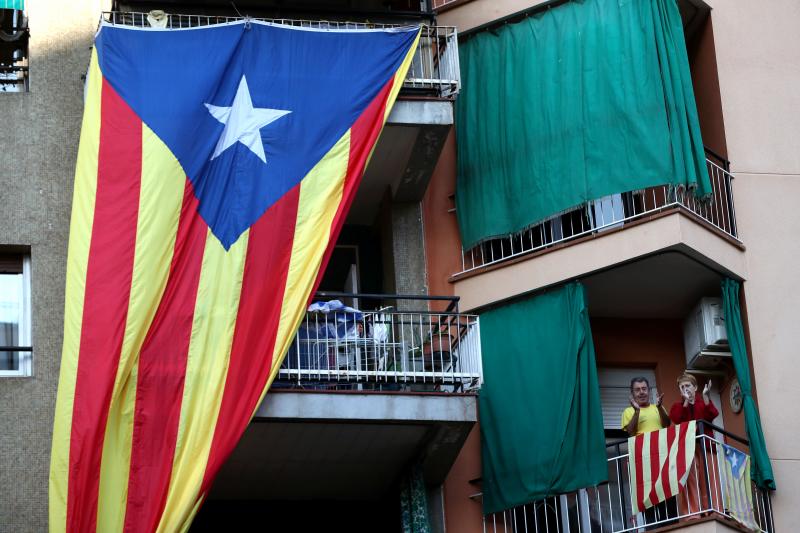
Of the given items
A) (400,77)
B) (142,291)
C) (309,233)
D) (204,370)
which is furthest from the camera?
(400,77)

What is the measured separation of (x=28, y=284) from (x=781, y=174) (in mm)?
9218

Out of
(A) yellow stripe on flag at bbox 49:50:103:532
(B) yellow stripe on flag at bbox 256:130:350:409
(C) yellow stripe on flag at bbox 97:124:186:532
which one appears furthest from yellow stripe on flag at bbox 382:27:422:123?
(A) yellow stripe on flag at bbox 49:50:103:532

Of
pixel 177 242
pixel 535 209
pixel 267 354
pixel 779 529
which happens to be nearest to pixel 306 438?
pixel 267 354

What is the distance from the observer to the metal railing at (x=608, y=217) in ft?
70.2

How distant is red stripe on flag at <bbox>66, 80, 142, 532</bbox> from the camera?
18344mm

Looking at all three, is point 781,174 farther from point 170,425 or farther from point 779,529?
point 170,425

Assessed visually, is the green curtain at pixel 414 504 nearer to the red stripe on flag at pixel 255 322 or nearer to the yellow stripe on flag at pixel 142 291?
the red stripe on flag at pixel 255 322

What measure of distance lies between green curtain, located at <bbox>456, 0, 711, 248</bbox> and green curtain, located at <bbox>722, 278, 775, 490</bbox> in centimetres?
130

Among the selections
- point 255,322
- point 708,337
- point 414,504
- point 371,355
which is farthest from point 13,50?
point 708,337

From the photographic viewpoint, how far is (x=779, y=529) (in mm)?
20203

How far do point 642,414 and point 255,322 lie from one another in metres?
4.51

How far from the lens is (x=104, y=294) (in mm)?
19234

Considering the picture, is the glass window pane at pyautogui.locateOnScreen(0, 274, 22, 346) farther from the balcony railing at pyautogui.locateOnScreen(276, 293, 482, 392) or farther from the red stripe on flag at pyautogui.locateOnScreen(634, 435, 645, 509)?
the red stripe on flag at pyautogui.locateOnScreen(634, 435, 645, 509)

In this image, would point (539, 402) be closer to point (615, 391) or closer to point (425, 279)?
point (615, 391)
